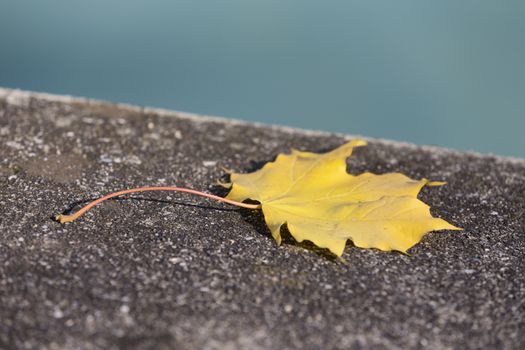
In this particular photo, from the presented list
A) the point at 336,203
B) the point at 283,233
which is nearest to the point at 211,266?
the point at 283,233

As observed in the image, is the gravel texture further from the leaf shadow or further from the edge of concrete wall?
the edge of concrete wall

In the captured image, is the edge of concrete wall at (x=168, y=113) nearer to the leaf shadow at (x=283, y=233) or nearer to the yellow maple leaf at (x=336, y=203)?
the yellow maple leaf at (x=336, y=203)

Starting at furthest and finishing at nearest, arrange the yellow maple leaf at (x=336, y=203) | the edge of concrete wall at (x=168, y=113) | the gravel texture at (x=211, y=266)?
the edge of concrete wall at (x=168, y=113) < the yellow maple leaf at (x=336, y=203) < the gravel texture at (x=211, y=266)

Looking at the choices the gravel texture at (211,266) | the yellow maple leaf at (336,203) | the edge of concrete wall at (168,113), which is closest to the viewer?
the gravel texture at (211,266)

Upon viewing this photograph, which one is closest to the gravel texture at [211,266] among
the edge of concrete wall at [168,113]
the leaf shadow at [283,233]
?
the leaf shadow at [283,233]

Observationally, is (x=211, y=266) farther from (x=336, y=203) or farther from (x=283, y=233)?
(x=336, y=203)

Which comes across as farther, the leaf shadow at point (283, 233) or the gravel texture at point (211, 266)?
the leaf shadow at point (283, 233)

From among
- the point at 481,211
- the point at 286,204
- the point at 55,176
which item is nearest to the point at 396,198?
the point at 286,204

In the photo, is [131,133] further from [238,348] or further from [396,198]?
[238,348]
